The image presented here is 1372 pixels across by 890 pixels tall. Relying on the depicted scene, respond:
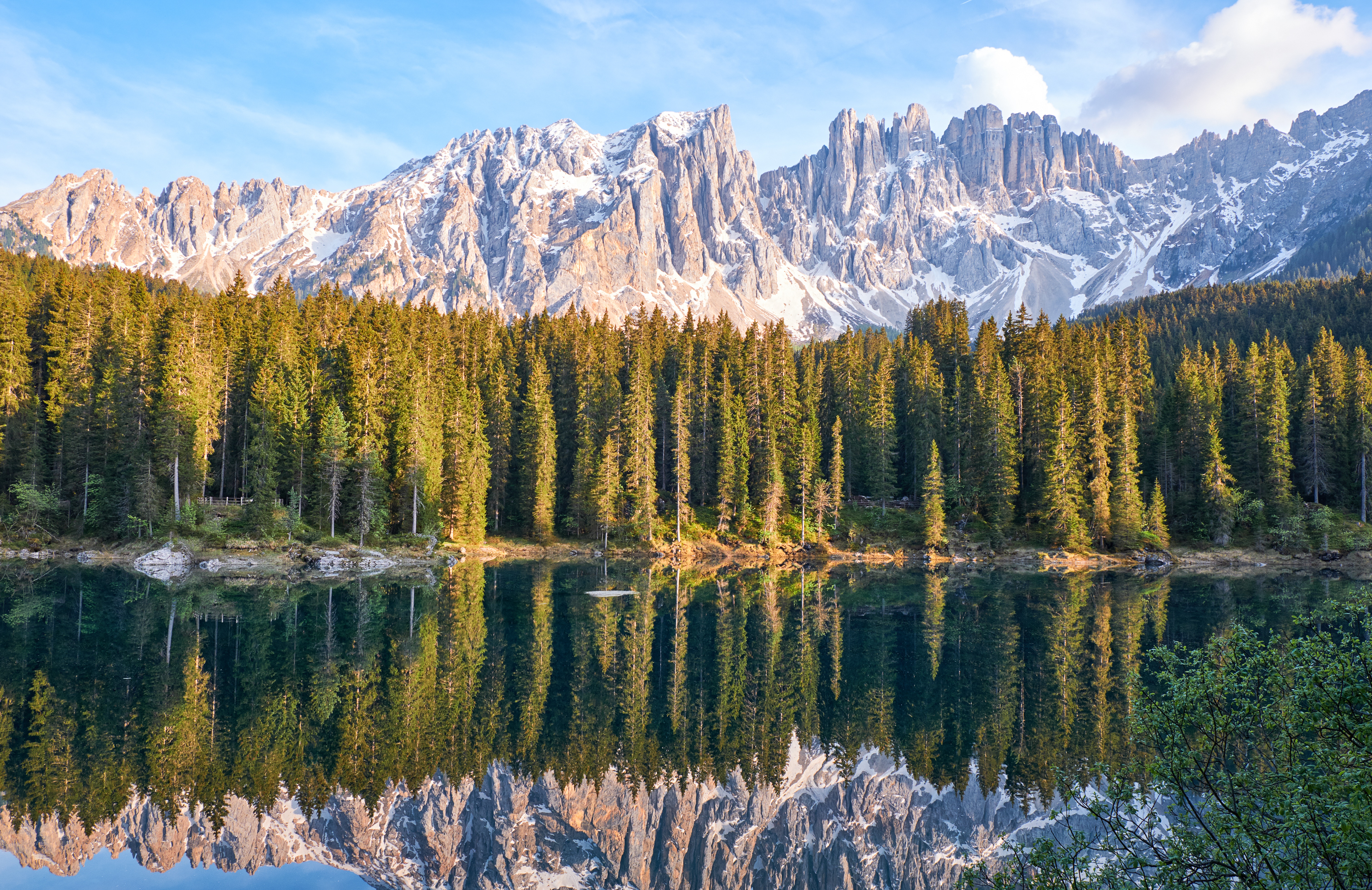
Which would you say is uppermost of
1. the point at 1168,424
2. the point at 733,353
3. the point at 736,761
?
the point at 733,353

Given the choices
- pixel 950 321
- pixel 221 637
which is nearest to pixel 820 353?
pixel 950 321

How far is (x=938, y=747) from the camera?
842 inches

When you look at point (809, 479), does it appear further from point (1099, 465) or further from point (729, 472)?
point (1099, 465)

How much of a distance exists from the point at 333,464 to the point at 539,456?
18284mm

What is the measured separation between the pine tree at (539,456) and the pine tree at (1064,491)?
145 feet

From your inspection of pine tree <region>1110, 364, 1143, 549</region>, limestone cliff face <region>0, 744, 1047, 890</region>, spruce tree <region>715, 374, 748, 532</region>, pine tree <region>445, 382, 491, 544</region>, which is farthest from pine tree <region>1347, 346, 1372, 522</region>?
pine tree <region>445, 382, 491, 544</region>

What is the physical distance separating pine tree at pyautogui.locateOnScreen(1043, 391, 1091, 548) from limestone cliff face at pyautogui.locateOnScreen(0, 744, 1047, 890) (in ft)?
174

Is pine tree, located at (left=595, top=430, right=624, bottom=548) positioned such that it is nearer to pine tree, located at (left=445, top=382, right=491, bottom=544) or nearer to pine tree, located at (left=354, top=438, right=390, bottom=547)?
pine tree, located at (left=445, top=382, right=491, bottom=544)

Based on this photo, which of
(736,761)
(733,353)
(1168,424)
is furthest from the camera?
(733,353)

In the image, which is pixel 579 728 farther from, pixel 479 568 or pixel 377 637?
pixel 479 568

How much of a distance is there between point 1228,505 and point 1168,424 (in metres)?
12.4

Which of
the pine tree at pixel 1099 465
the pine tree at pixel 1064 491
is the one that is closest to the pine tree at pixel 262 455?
the pine tree at pixel 1064 491

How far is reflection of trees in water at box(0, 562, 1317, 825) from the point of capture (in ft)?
63.2

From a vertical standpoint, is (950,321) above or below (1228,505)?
above
